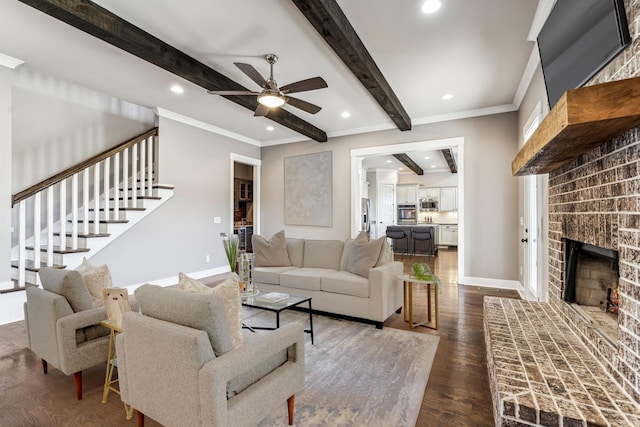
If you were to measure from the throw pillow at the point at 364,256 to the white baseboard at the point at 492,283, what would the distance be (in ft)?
7.70

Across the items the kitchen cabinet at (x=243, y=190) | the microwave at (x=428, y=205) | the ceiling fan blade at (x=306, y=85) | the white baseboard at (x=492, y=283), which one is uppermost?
the ceiling fan blade at (x=306, y=85)

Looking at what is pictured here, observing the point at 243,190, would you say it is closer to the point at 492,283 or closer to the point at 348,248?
the point at 348,248

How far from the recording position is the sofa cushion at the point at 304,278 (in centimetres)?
363

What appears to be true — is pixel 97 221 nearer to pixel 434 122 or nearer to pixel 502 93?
pixel 434 122

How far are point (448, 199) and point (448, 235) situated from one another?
Answer: 126cm

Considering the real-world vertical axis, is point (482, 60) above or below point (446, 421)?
above

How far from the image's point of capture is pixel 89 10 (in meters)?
2.51

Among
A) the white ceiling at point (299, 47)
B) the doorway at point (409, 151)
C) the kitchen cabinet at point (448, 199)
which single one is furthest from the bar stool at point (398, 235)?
the white ceiling at point (299, 47)

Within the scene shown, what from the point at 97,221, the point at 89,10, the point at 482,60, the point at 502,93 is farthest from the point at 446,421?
the point at 97,221

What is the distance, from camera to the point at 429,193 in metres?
11.4

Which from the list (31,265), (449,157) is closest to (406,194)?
(449,157)

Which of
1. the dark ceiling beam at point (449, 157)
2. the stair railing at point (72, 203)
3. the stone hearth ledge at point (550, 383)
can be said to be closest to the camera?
the stone hearth ledge at point (550, 383)

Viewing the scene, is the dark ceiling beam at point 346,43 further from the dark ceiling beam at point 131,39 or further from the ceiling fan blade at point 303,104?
the dark ceiling beam at point 131,39

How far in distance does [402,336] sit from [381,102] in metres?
2.94
